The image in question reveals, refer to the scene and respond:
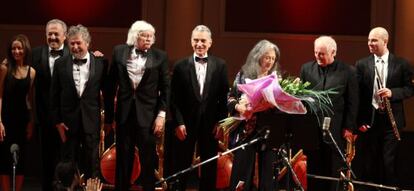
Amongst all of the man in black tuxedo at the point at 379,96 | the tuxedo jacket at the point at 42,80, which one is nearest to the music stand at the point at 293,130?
the man in black tuxedo at the point at 379,96

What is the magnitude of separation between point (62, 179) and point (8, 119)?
83 cm

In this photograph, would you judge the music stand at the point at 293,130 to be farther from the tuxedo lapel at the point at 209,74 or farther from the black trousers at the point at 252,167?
the tuxedo lapel at the point at 209,74

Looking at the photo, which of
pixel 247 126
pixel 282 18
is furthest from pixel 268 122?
pixel 282 18

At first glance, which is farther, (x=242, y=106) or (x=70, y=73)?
(x=70, y=73)

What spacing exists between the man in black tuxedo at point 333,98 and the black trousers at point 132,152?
1.46 metres

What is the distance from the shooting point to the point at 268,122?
6.39 m

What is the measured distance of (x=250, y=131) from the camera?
267 inches

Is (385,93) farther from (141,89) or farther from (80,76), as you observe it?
(80,76)

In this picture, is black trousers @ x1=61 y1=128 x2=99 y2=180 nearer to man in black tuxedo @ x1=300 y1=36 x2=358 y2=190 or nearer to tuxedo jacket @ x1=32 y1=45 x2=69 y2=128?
tuxedo jacket @ x1=32 y1=45 x2=69 y2=128

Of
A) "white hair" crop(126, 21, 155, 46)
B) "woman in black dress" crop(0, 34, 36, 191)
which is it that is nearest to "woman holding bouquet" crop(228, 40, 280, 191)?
"white hair" crop(126, 21, 155, 46)

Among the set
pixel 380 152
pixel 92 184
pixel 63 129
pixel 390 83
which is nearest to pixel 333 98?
pixel 390 83

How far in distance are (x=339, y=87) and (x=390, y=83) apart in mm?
735

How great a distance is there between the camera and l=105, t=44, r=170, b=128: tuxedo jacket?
292 inches

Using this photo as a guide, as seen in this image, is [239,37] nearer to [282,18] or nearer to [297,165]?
[282,18]
